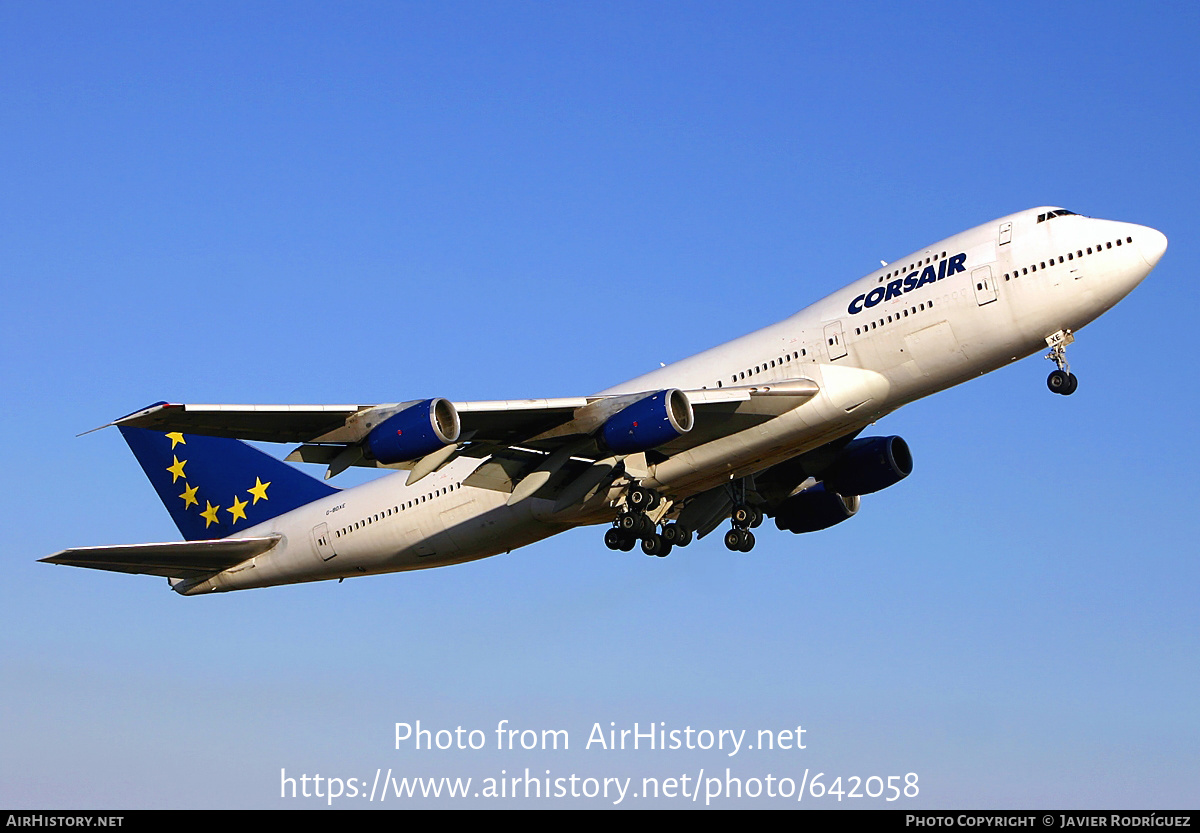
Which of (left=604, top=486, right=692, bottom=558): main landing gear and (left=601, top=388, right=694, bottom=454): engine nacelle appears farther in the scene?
(left=604, top=486, right=692, bottom=558): main landing gear

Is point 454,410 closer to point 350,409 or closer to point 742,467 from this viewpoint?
point 350,409

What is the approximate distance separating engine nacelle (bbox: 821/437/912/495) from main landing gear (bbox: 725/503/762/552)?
3.11m

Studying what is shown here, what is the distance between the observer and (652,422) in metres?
28.7

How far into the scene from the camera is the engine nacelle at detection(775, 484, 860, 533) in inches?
1491

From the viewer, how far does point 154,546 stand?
35.1 metres

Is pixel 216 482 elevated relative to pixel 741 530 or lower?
elevated

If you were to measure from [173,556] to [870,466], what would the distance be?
62.7 ft

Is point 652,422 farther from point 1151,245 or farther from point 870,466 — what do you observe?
point 1151,245

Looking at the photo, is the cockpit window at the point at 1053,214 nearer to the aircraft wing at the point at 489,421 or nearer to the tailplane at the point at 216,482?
the aircraft wing at the point at 489,421

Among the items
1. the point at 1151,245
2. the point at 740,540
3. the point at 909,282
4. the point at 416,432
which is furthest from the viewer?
the point at 740,540

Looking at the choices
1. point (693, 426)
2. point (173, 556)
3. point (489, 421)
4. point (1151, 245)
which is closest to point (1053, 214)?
point (1151, 245)

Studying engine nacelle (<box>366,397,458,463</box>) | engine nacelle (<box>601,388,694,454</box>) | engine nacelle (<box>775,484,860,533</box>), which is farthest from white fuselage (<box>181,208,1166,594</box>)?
engine nacelle (<box>775,484,860,533</box>)

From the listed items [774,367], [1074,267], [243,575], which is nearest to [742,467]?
[774,367]

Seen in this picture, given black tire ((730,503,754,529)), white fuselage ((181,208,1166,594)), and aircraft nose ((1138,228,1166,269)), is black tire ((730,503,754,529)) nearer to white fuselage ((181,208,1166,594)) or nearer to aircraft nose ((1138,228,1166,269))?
white fuselage ((181,208,1166,594))
